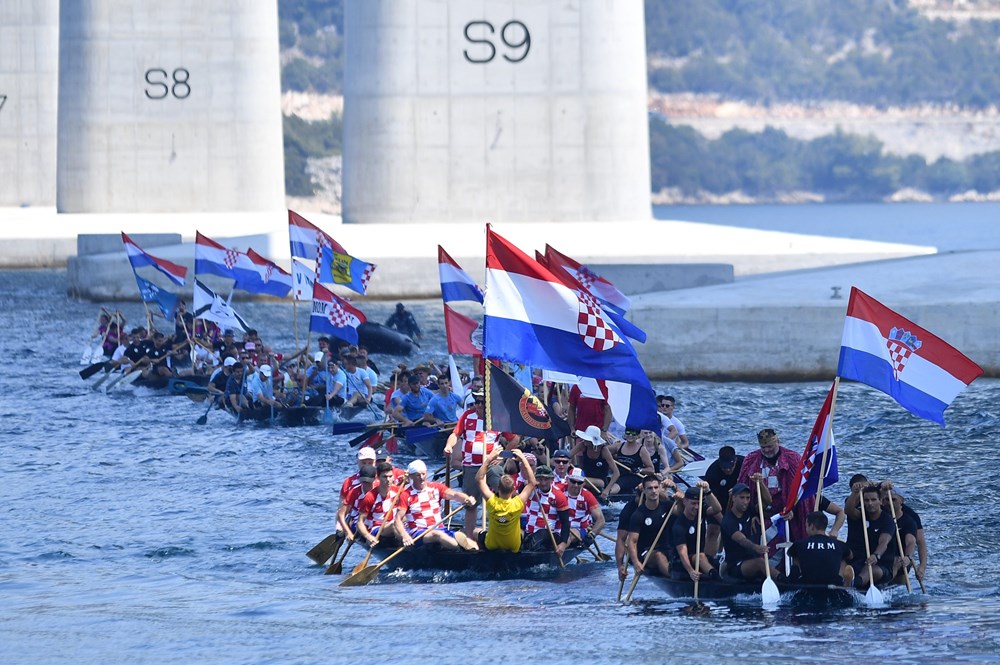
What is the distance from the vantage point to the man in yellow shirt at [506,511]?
2053 cm

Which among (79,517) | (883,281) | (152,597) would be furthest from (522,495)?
(883,281)

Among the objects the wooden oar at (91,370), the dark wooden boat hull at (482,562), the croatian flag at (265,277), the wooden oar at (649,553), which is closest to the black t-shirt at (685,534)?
the wooden oar at (649,553)

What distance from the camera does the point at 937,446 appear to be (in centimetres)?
2948

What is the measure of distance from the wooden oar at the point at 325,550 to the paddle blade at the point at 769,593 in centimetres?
558

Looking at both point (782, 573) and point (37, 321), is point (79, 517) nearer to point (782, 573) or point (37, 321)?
point (782, 573)

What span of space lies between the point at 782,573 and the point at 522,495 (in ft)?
11.1

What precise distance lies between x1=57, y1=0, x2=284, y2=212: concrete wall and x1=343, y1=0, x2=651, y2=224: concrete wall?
12.5m

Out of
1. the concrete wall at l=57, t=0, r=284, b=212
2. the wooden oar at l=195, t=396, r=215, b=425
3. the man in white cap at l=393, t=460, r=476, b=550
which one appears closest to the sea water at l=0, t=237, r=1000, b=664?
the wooden oar at l=195, t=396, r=215, b=425

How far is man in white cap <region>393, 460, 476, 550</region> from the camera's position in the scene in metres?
21.0

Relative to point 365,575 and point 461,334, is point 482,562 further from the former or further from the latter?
point 461,334

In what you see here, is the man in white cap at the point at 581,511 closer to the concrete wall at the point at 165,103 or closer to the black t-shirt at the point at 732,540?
the black t-shirt at the point at 732,540

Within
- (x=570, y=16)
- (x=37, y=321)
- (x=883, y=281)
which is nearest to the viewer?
(x=883, y=281)

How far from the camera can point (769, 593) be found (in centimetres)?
1864

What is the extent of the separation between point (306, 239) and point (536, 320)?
13.4 meters
